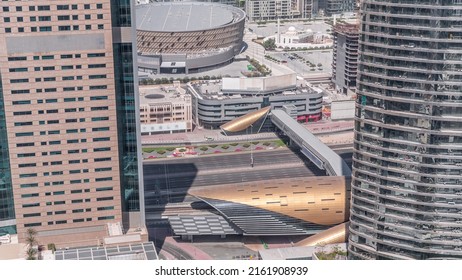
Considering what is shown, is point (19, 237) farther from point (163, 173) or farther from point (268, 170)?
point (268, 170)

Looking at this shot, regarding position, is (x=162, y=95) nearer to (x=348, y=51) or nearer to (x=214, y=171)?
(x=214, y=171)

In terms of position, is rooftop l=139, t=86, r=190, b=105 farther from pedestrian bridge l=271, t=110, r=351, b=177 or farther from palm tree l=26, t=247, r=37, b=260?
palm tree l=26, t=247, r=37, b=260

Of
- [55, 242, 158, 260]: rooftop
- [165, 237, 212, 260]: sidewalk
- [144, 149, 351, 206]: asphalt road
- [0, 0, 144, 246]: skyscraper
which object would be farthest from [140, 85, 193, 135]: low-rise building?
[55, 242, 158, 260]: rooftop

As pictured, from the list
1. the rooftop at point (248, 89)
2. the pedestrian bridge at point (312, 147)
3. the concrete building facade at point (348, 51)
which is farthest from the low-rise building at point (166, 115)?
the concrete building facade at point (348, 51)

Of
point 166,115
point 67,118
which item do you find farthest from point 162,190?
point 166,115

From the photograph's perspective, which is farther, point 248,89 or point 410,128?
point 248,89
